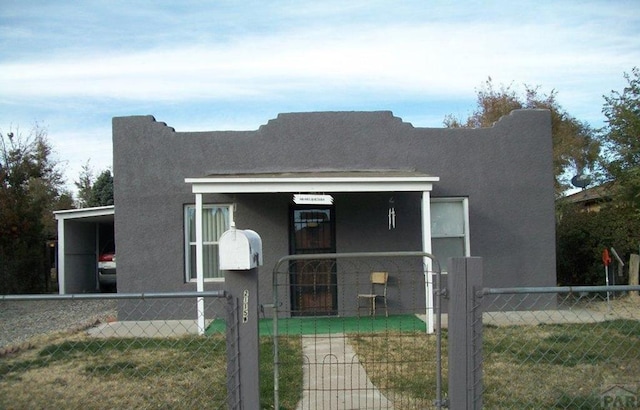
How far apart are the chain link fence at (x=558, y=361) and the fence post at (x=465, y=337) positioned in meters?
0.09

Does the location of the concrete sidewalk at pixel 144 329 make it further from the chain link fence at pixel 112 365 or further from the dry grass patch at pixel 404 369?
the dry grass patch at pixel 404 369

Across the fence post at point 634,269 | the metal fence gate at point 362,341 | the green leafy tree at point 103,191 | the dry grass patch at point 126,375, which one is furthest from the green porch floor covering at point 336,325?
the green leafy tree at point 103,191

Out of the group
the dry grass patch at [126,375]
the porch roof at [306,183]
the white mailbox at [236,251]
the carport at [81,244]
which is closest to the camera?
the white mailbox at [236,251]

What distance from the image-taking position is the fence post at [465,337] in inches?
169

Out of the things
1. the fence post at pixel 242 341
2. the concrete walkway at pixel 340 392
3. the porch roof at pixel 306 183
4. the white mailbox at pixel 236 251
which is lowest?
the concrete walkway at pixel 340 392

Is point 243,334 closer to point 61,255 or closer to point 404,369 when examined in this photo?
point 404,369

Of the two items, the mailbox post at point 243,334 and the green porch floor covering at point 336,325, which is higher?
the mailbox post at point 243,334

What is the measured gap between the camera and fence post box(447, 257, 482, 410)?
4.29 metres

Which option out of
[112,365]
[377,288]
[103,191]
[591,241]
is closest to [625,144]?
[591,241]

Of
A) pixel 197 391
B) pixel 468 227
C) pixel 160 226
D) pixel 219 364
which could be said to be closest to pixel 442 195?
pixel 468 227

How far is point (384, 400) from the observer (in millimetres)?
6453

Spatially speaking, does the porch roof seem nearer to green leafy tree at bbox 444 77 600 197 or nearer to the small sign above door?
the small sign above door

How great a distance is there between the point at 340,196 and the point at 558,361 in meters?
5.98

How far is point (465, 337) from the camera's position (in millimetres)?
4289
